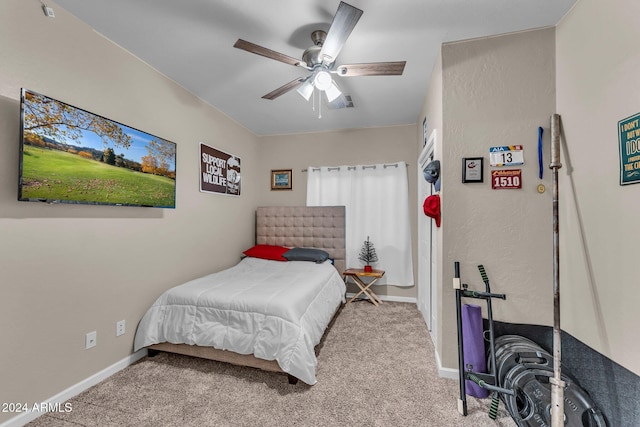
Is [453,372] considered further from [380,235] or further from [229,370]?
[380,235]

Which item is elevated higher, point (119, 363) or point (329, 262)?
point (329, 262)

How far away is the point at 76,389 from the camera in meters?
1.87

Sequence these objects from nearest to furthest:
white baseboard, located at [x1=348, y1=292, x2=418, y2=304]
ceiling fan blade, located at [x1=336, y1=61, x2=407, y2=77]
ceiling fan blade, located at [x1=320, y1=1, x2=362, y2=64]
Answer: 1. ceiling fan blade, located at [x1=320, y1=1, x2=362, y2=64]
2. ceiling fan blade, located at [x1=336, y1=61, x2=407, y2=77]
3. white baseboard, located at [x1=348, y1=292, x2=418, y2=304]

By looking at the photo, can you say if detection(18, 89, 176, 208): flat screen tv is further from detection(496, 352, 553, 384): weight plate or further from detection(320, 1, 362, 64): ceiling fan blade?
detection(496, 352, 553, 384): weight plate

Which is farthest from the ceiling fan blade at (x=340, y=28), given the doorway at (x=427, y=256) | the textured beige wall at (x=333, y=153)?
the textured beige wall at (x=333, y=153)

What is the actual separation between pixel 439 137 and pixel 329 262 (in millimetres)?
2213

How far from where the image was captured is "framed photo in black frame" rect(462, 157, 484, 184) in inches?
79.4

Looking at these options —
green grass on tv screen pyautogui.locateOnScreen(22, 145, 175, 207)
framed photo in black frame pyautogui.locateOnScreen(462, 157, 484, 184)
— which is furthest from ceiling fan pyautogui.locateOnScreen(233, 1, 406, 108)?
green grass on tv screen pyautogui.locateOnScreen(22, 145, 175, 207)

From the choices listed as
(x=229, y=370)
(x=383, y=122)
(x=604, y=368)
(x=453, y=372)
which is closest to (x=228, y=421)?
(x=229, y=370)

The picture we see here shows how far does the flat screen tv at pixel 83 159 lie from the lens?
1596 mm

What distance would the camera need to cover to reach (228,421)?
165 cm

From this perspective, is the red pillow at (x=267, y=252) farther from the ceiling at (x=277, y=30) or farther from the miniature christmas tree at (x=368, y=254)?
the ceiling at (x=277, y=30)

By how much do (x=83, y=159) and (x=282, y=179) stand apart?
2802 millimetres

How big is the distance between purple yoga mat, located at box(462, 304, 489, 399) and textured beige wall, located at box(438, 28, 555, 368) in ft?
0.42
